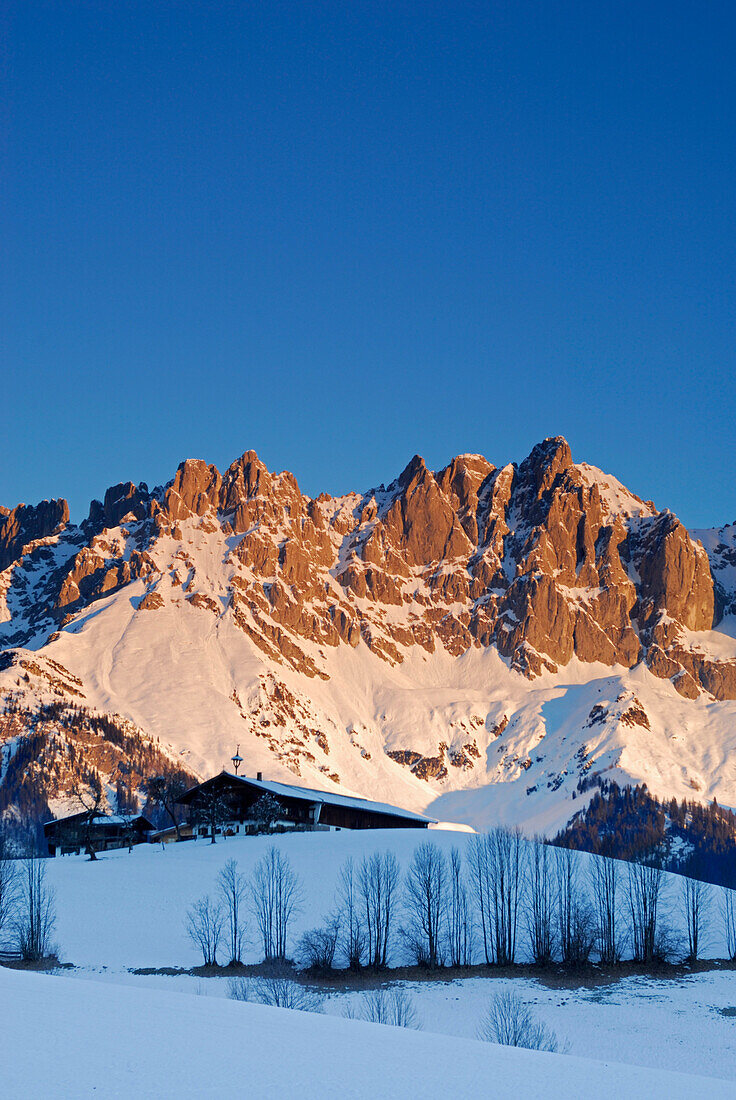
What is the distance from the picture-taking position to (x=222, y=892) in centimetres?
7569

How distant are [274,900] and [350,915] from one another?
6.46 m

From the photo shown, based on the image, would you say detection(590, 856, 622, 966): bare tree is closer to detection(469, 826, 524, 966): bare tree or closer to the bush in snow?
detection(469, 826, 524, 966): bare tree

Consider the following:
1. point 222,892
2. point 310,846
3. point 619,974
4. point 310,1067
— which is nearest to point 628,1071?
point 310,1067

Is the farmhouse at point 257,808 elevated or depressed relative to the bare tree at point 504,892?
elevated

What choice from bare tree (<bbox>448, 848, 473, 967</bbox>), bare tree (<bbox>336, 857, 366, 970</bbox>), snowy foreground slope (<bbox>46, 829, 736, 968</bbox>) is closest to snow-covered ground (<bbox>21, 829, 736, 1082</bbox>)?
snowy foreground slope (<bbox>46, 829, 736, 968</bbox>)

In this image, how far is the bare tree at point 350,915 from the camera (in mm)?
65250

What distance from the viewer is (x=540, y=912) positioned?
75562mm

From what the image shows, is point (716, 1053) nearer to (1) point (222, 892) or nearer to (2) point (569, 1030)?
(2) point (569, 1030)

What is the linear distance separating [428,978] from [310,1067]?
47575mm

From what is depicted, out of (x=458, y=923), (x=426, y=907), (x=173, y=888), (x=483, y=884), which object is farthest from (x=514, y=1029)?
(x=173, y=888)

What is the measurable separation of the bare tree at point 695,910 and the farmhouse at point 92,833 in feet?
206

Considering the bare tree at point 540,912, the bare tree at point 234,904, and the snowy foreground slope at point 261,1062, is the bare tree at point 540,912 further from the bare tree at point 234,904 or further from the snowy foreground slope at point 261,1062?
the snowy foreground slope at point 261,1062

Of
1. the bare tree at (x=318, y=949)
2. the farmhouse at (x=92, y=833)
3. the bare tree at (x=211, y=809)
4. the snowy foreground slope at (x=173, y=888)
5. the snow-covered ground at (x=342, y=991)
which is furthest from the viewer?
the farmhouse at (x=92, y=833)

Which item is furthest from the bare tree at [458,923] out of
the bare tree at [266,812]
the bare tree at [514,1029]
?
the bare tree at [266,812]
